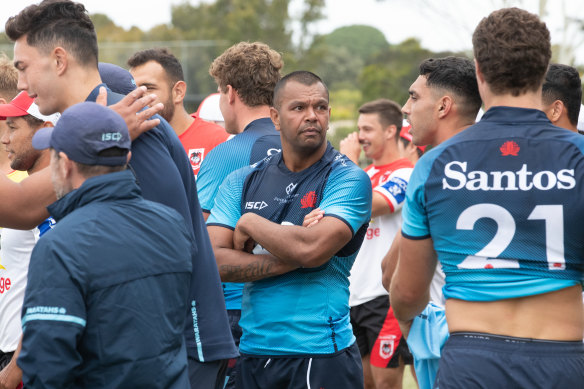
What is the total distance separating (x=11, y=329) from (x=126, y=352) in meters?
1.83

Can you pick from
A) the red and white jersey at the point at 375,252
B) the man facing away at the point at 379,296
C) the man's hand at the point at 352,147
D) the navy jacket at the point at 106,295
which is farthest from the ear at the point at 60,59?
the man's hand at the point at 352,147

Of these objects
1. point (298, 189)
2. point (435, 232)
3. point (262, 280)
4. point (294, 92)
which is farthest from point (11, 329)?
point (435, 232)

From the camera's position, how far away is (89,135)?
2.61m

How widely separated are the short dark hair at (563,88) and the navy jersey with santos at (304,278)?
1.25m

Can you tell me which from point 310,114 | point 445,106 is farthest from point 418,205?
point 310,114

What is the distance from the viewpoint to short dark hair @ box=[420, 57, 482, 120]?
3889 mm

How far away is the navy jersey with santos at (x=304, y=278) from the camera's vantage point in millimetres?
3889

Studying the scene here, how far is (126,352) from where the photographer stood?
97.5 inches

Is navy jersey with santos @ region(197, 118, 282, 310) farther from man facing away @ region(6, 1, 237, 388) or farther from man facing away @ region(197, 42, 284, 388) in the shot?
man facing away @ region(6, 1, 237, 388)

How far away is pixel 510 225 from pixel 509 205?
0.26ft

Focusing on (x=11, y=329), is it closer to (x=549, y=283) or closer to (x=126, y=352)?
(x=126, y=352)

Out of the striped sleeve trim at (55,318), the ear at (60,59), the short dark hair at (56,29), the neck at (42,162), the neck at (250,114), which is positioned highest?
the short dark hair at (56,29)

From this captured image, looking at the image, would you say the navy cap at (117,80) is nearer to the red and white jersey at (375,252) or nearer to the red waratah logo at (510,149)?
the red waratah logo at (510,149)

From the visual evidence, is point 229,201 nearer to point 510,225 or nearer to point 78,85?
point 78,85
